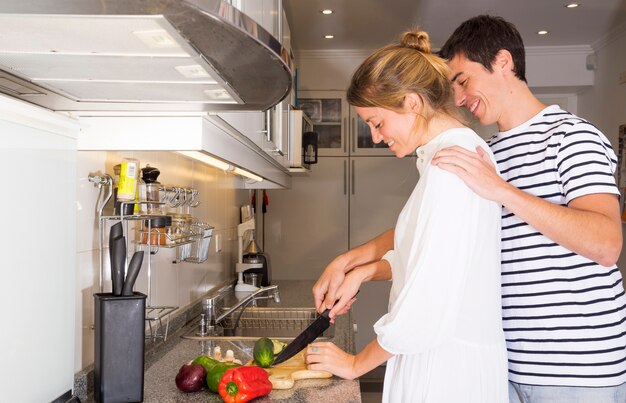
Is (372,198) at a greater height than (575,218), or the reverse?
(372,198)

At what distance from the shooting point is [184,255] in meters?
1.95

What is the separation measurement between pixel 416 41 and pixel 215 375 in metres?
0.80

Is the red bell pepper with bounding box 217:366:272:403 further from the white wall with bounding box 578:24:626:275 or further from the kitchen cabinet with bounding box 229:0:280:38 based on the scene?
the white wall with bounding box 578:24:626:275

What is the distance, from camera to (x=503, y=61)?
5.06 ft

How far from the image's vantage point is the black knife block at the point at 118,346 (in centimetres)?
120

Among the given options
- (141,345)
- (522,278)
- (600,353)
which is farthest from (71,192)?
(600,353)

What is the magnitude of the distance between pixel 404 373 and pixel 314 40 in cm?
347

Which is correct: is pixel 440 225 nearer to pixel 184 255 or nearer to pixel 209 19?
pixel 209 19

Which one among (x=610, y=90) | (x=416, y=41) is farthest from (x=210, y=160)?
(x=610, y=90)

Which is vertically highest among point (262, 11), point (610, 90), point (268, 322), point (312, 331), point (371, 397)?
point (610, 90)

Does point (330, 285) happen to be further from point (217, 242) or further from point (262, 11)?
point (217, 242)

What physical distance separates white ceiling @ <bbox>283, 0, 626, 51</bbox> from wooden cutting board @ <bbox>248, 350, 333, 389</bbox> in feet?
8.13

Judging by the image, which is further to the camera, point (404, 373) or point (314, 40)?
point (314, 40)

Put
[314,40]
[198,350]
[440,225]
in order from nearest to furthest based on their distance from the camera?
[440,225] < [198,350] < [314,40]
